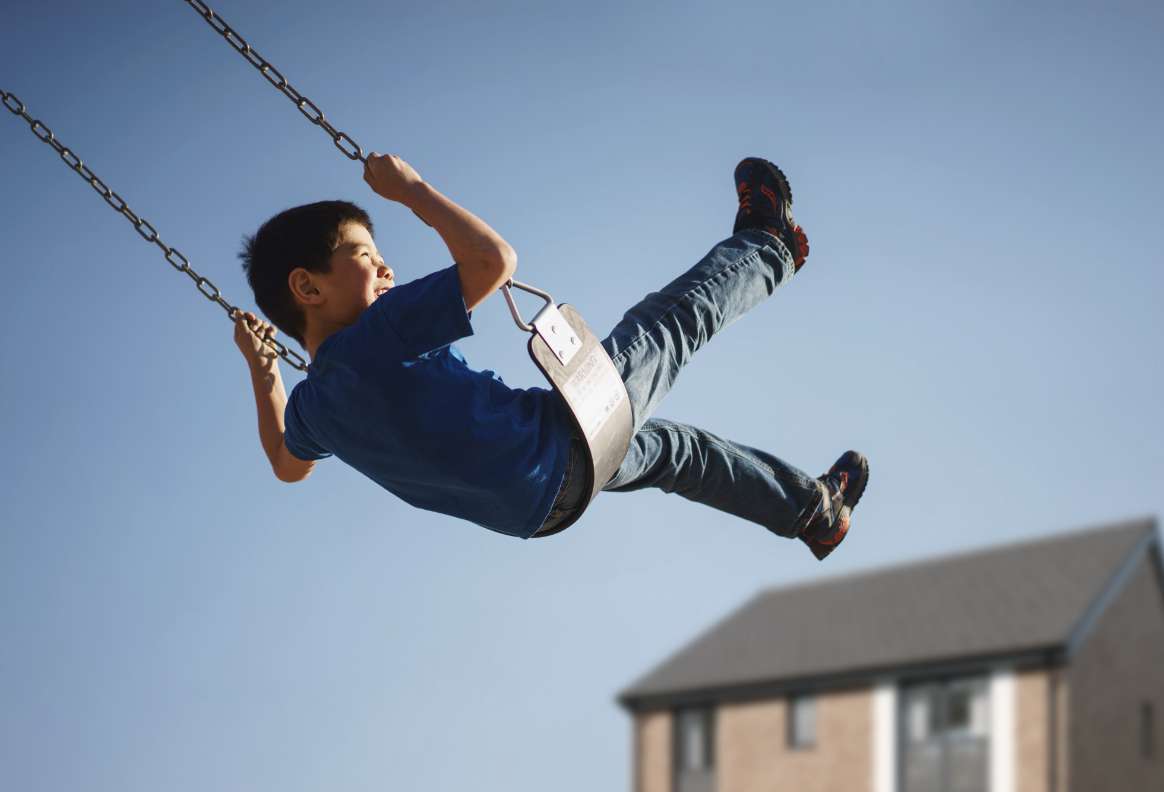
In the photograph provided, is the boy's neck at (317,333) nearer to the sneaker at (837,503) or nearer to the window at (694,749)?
the sneaker at (837,503)

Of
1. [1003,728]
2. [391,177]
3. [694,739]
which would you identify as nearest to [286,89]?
[391,177]

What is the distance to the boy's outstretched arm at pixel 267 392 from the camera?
392cm

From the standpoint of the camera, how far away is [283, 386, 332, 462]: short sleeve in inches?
141

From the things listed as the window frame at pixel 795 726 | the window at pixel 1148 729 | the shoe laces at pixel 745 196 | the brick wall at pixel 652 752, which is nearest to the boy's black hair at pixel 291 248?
the shoe laces at pixel 745 196

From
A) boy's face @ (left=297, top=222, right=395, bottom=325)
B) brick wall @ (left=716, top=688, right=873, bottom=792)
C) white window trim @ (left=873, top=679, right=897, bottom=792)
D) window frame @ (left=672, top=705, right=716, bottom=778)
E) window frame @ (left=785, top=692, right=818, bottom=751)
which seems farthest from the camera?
window frame @ (left=672, top=705, right=716, bottom=778)

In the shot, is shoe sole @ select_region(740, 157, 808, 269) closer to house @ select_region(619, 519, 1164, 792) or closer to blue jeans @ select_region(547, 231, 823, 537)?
blue jeans @ select_region(547, 231, 823, 537)

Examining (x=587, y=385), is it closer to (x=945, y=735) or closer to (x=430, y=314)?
(x=430, y=314)

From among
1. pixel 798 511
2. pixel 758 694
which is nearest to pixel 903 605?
pixel 758 694

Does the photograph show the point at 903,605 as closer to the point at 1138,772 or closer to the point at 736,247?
the point at 1138,772

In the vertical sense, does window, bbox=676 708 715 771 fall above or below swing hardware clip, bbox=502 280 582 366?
below

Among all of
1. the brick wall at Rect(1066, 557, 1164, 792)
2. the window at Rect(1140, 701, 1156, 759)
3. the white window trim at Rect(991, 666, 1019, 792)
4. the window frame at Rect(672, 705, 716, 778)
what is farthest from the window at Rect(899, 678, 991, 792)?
the window frame at Rect(672, 705, 716, 778)

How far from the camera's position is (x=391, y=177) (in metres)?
3.13

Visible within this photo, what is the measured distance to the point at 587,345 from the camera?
3.28m

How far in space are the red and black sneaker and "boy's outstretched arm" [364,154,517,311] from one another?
0.97 metres
